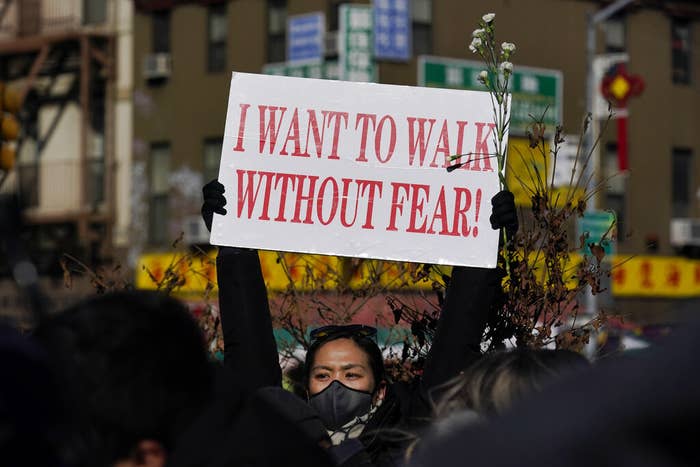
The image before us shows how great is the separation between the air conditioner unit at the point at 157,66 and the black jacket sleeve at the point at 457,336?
76.8 feet

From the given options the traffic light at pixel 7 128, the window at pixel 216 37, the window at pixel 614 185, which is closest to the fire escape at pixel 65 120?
the window at pixel 216 37

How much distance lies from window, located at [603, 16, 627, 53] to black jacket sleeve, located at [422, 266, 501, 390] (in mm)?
23919

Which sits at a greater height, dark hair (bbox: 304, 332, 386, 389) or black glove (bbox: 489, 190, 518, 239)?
black glove (bbox: 489, 190, 518, 239)

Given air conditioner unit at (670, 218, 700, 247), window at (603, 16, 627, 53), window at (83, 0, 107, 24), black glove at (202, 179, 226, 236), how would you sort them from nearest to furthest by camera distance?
black glove at (202, 179, 226, 236) → air conditioner unit at (670, 218, 700, 247) → window at (603, 16, 627, 53) → window at (83, 0, 107, 24)

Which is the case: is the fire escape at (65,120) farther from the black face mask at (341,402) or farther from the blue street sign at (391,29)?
the black face mask at (341,402)

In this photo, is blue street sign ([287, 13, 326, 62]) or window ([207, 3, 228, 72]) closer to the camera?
blue street sign ([287, 13, 326, 62])

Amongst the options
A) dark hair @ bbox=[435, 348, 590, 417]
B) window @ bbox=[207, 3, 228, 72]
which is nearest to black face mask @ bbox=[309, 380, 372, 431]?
dark hair @ bbox=[435, 348, 590, 417]

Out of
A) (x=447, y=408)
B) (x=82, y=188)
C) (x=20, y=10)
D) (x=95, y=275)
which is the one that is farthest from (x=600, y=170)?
(x=447, y=408)

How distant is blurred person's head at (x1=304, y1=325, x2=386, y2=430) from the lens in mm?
4234

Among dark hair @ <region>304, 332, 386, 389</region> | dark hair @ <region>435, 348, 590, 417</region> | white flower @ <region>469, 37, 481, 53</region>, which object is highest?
white flower @ <region>469, 37, 481, 53</region>

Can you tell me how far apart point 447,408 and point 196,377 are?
0.64 metres

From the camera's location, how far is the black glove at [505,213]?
4262mm

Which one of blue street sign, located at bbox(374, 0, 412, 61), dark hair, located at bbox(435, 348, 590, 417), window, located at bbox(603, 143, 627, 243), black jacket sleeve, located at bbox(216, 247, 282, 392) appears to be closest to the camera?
dark hair, located at bbox(435, 348, 590, 417)

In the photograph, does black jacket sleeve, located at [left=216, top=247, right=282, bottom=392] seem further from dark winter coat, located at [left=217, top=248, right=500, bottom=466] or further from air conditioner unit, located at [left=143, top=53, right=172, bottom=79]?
air conditioner unit, located at [left=143, top=53, right=172, bottom=79]
